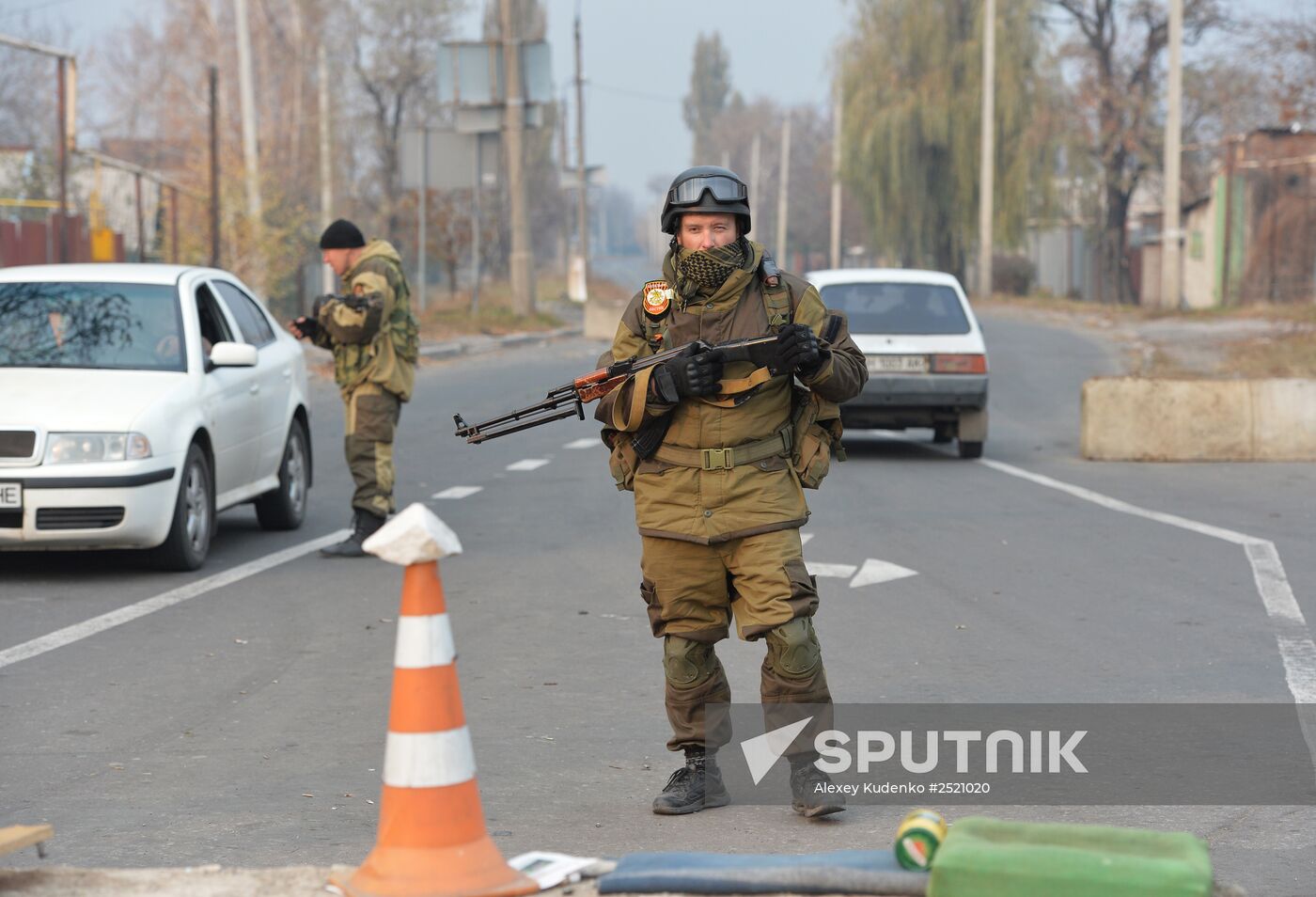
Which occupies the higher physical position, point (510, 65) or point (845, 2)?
point (845, 2)

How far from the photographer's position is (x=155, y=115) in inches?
2687

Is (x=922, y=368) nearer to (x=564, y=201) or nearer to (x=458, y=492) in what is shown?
(x=458, y=492)

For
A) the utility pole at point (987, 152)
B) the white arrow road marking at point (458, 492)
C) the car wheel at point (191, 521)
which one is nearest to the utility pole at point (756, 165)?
the utility pole at point (987, 152)

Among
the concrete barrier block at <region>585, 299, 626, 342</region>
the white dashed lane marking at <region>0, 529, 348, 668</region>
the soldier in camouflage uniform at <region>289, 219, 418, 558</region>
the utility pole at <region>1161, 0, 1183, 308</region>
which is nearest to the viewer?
the white dashed lane marking at <region>0, 529, 348, 668</region>

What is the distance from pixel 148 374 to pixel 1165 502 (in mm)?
6746

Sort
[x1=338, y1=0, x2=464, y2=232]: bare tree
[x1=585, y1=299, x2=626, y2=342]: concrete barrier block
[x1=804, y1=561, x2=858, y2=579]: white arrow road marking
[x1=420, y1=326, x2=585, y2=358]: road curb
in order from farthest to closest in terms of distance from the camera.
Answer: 1. [x1=338, y1=0, x2=464, y2=232]: bare tree
2. [x1=585, y1=299, x2=626, y2=342]: concrete barrier block
3. [x1=420, y1=326, x2=585, y2=358]: road curb
4. [x1=804, y1=561, x2=858, y2=579]: white arrow road marking

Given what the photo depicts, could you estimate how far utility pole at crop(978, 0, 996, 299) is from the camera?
4703 centimetres

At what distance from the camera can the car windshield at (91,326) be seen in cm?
954

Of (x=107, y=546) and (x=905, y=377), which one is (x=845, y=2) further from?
(x=107, y=546)

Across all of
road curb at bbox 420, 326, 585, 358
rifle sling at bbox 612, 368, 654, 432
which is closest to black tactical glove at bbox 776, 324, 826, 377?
rifle sling at bbox 612, 368, 654, 432

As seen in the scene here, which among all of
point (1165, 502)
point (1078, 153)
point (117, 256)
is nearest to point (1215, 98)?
point (1078, 153)

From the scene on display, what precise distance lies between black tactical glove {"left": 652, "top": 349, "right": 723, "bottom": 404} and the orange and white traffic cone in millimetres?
1107

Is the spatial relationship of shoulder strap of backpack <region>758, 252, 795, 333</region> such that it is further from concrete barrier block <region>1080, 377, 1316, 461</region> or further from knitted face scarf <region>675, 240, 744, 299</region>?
concrete barrier block <region>1080, 377, 1316, 461</region>

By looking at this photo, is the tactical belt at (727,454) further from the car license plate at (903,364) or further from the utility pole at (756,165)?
the utility pole at (756,165)
